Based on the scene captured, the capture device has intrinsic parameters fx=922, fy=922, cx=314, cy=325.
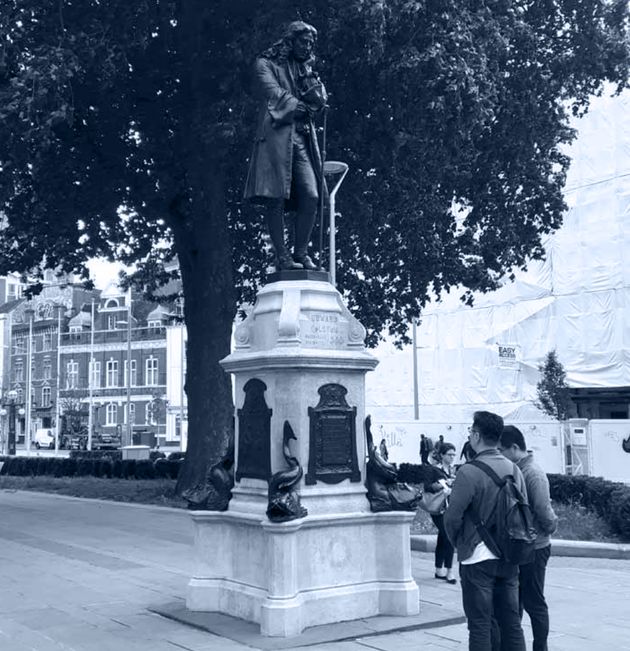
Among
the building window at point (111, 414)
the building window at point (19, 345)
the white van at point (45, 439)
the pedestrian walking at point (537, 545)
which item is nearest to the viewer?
the pedestrian walking at point (537, 545)

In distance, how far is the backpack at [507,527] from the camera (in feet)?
19.2

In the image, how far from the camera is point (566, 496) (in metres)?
17.8

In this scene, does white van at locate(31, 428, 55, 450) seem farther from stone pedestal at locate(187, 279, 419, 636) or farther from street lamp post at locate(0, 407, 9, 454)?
stone pedestal at locate(187, 279, 419, 636)

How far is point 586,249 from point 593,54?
15804 millimetres

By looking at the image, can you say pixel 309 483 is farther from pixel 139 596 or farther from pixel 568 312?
pixel 568 312

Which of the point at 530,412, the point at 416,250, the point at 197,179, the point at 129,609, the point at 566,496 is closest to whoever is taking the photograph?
the point at 129,609

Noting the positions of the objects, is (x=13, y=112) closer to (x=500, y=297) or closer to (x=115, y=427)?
(x=500, y=297)

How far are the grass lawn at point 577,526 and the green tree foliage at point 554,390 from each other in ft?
50.3

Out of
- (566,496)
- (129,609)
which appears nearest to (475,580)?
(129,609)

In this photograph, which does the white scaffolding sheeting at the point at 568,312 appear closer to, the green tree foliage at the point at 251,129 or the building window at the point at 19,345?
the green tree foliage at the point at 251,129

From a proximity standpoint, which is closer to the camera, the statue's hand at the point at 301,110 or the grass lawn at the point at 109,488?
the statue's hand at the point at 301,110

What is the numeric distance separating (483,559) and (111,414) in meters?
73.8

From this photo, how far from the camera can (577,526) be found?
1528 centimetres

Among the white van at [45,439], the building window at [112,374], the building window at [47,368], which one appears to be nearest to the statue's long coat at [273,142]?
the white van at [45,439]
